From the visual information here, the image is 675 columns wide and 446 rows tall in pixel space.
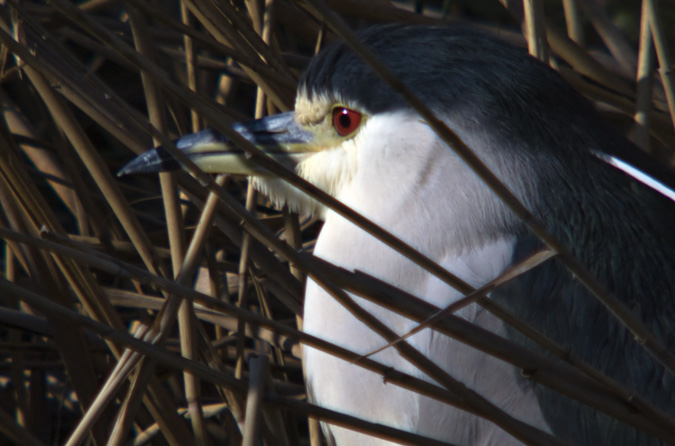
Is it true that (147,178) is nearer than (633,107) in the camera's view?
No

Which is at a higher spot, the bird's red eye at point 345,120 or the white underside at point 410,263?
the bird's red eye at point 345,120

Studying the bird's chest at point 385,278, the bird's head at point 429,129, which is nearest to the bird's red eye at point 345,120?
the bird's head at point 429,129

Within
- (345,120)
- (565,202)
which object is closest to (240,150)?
(345,120)

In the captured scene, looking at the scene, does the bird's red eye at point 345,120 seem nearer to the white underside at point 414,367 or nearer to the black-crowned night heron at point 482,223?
the black-crowned night heron at point 482,223

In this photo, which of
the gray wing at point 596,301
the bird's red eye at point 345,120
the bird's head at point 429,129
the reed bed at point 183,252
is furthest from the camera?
the bird's red eye at point 345,120

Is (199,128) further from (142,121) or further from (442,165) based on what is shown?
(142,121)

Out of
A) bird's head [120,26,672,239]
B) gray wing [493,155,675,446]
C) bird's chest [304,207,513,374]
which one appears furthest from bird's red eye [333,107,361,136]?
gray wing [493,155,675,446]

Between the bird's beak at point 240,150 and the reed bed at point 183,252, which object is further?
the bird's beak at point 240,150

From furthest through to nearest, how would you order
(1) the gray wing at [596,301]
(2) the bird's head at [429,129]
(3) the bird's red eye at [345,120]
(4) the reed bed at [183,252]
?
(3) the bird's red eye at [345,120] < (2) the bird's head at [429,129] < (1) the gray wing at [596,301] < (4) the reed bed at [183,252]

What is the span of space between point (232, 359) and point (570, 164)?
3.29ft

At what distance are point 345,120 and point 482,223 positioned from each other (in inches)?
14.2

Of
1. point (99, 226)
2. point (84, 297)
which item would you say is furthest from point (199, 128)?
point (84, 297)

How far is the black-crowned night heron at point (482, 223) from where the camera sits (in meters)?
1.28

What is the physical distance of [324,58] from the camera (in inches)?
63.2
